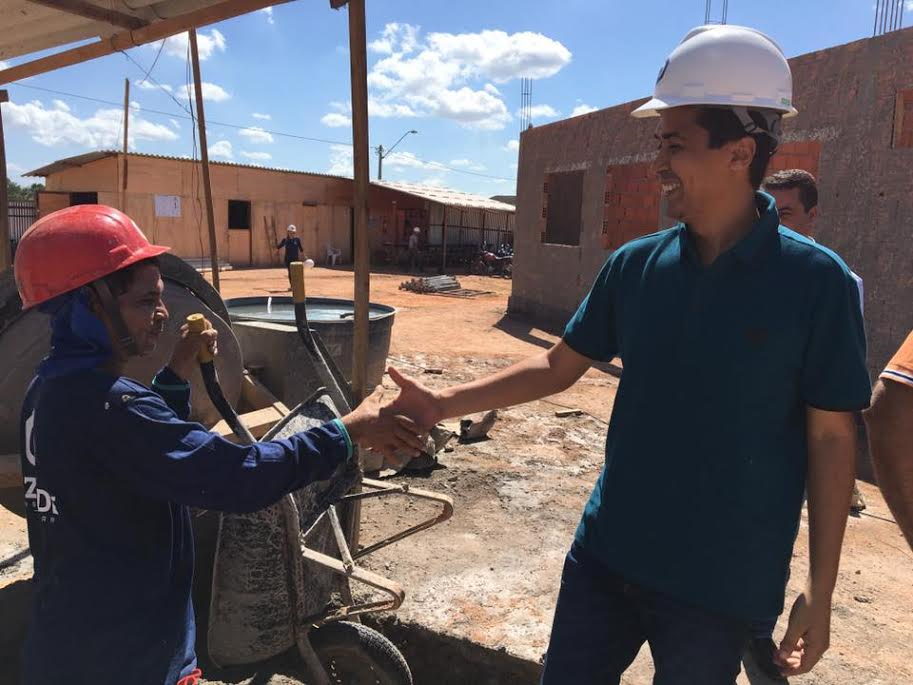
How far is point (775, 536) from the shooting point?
1.41 m

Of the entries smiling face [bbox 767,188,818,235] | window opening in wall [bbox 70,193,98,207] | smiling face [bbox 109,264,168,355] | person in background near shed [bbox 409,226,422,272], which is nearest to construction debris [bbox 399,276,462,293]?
person in background near shed [bbox 409,226,422,272]

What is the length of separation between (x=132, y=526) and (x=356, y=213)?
2.03 metres

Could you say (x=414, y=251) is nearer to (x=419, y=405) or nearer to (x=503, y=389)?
(x=419, y=405)

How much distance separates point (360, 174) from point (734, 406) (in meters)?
2.23

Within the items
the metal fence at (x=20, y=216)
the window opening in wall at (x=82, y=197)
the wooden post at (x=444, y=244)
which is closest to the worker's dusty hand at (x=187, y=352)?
the window opening in wall at (x=82, y=197)

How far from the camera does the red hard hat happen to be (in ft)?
4.70

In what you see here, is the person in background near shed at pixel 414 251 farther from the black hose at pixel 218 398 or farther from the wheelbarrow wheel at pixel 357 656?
the wheelbarrow wheel at pixel 357 656

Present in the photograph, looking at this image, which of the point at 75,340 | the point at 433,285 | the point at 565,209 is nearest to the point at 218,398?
the point at 75,340

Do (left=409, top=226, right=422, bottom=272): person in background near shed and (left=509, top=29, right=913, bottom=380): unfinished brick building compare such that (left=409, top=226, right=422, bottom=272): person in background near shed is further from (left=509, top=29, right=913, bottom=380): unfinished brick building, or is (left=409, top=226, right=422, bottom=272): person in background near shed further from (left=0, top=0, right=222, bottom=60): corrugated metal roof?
(left=0, top=0, right=222, bottom=60): corrugated metal roof

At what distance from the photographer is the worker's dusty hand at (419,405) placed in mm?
2055

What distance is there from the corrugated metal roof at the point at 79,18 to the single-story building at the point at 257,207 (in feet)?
43.7

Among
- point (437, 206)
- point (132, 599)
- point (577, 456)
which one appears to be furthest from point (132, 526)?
point (437, 206)

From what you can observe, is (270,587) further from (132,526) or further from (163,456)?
(163,456)

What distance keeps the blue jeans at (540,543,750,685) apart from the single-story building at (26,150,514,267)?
1730 cm
